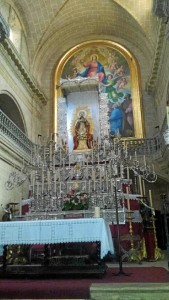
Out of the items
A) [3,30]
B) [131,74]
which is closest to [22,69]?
[3,30]

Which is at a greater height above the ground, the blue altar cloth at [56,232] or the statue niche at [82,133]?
the statue niche at [82,133]

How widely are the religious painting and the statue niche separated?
3.77 feet

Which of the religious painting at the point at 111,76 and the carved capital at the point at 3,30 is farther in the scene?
the religious painting at the point at 111,76

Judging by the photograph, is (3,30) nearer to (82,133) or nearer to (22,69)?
(22,69)

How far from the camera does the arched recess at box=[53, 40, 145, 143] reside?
14680 mm

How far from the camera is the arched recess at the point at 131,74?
578 inches

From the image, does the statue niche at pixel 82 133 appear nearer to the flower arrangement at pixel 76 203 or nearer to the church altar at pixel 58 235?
the flower arrangement at pixel 76 203

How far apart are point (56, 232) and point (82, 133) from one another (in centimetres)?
962

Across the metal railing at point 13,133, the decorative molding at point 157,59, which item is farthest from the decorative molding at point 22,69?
the decorative molding at point 157,59

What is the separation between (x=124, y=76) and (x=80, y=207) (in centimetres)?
1094

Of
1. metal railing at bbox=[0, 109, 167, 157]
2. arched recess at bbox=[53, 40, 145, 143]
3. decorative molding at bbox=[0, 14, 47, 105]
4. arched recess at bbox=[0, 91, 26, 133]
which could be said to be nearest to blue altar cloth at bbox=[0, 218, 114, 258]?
metal railing at bbox=[0, 109, 167, 157]

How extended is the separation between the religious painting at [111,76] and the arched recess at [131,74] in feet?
0.38

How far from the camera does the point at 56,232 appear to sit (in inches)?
182

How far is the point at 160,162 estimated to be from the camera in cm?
1220
